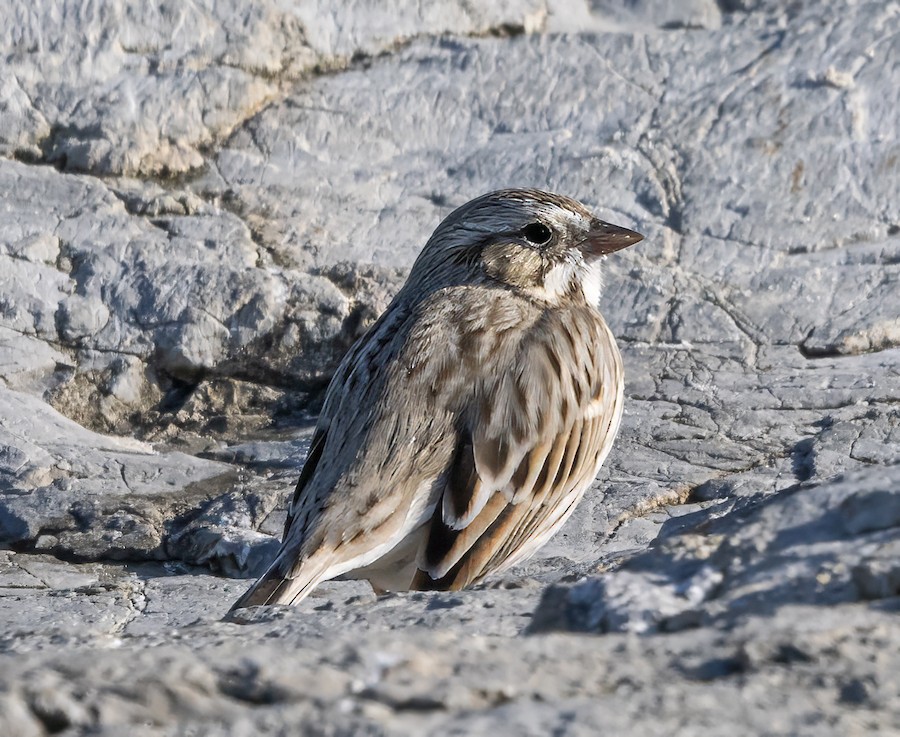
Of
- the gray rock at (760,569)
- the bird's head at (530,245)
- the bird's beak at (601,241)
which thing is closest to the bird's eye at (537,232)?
the bird's head at (530,245)

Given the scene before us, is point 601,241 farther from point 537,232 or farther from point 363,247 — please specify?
point 363,247

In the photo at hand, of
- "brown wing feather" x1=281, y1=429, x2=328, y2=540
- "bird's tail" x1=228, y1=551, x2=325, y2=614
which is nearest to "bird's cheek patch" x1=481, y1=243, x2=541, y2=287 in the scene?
"brown wing feather" x1=281, y1=429, x2=328, y2=540

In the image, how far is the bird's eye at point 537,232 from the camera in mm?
4992

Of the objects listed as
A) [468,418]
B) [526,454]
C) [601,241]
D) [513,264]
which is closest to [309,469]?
[468,418]

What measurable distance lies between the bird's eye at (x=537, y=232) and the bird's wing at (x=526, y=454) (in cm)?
37

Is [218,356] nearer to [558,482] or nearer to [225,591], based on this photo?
→ [225,591]

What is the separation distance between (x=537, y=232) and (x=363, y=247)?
202 cm

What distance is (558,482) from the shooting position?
4.46 metres

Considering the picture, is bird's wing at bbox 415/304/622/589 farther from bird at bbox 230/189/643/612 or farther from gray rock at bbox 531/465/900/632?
gray rock at bbox 531/465/900/632

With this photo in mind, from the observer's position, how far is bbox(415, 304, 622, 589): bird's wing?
4074 millimetres

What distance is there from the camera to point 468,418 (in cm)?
421

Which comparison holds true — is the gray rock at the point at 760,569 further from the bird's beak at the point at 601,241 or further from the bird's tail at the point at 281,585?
the bird's beak at the point at 601,241

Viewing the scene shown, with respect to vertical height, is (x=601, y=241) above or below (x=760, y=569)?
above

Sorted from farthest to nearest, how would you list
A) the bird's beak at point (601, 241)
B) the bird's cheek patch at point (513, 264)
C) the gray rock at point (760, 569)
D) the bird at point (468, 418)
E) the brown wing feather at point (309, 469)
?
1. the bird's beak at point (601, 241)
2. the bird's cheek patch at point (513, 264)
3. the brown wing feather at point (309, 469)
4. the bird at point (468, 418)
5. the gray rock at point (760, 569)
